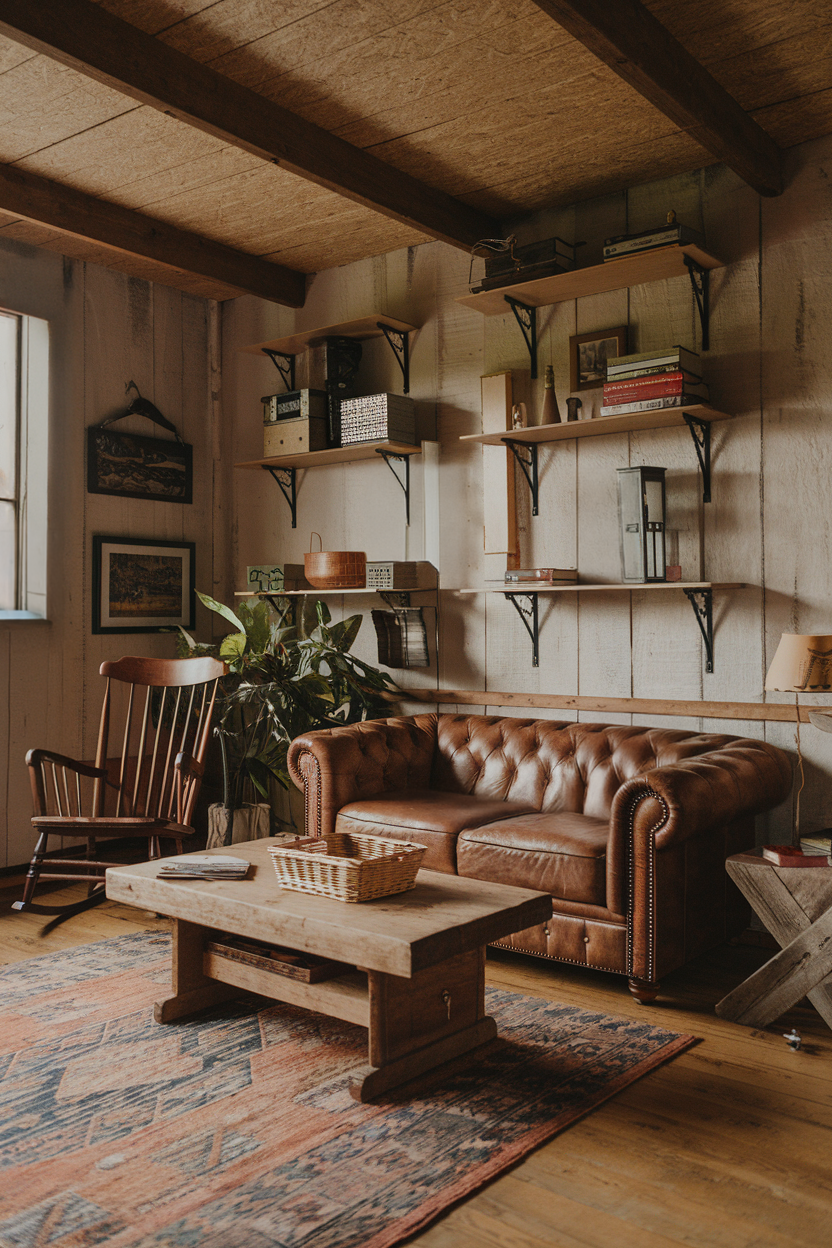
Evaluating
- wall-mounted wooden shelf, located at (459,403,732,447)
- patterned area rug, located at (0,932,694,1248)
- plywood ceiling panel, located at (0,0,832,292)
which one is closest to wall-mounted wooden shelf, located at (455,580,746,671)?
wall-mounted wooden shelf, located at (459,403,732,447)

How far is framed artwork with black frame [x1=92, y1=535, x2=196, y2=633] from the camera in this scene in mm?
4980

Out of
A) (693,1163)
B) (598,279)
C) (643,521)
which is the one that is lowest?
(693,1163)

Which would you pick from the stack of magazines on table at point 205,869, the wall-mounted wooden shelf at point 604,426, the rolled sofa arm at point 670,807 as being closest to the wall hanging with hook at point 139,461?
the wall-mounted wooden shelf at point 604,426

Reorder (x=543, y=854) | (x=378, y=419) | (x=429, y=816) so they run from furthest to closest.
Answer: (x=378, y=419) → (x=429, y=816) → (x=543, y=854)

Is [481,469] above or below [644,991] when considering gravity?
above

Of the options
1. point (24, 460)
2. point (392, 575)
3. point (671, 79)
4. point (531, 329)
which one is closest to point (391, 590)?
point (392, 575)

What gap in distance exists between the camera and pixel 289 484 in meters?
5.27

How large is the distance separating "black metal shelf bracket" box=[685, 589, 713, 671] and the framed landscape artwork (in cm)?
284

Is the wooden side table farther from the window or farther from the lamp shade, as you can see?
the window

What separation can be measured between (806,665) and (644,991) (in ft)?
3.58

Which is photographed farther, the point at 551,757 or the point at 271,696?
the point at 271,696

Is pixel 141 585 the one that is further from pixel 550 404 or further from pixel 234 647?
pixel 550 404

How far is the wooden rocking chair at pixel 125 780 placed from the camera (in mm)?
3729

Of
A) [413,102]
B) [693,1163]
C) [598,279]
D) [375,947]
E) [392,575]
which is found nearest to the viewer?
[693,1163]
